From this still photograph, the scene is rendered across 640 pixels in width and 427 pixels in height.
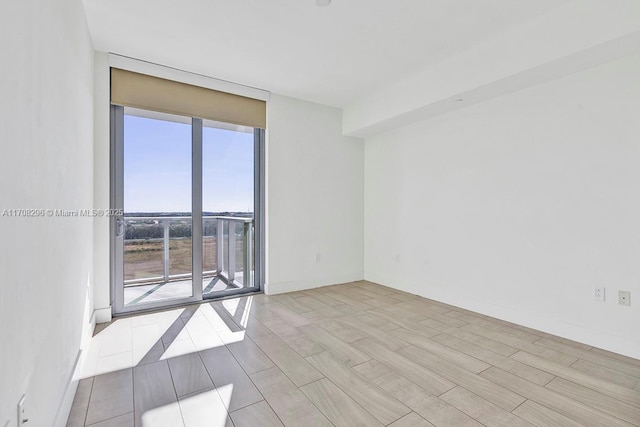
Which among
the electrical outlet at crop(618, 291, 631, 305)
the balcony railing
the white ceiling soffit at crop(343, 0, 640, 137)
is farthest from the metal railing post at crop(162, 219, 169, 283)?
→ the electrical outlet at crop(618, 291, 631, 305)

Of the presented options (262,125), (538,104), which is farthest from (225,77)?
(538,104)

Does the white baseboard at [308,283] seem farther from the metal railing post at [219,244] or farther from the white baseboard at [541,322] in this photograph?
the white baseboard at [541,322]

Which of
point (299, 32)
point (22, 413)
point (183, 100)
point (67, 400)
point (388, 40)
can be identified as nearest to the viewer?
point (22, 413)

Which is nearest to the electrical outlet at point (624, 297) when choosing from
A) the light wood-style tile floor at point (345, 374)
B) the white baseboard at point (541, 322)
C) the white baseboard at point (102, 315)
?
the white baseboard at point (541, 322)

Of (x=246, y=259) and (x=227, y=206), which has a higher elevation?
(x=227, y=206)

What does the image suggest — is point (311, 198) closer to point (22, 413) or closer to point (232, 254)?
point (232, 254)

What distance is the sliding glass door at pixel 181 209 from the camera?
3186 millimetres

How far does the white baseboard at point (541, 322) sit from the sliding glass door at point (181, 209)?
228 centimetres

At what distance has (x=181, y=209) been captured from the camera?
137 inches

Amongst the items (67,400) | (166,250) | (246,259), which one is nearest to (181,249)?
(166,250)

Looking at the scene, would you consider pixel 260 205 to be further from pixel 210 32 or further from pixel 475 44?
pixel 475 44

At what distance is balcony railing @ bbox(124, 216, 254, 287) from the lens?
3.29 metres

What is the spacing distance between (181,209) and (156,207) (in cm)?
25

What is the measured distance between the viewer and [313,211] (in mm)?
4289
